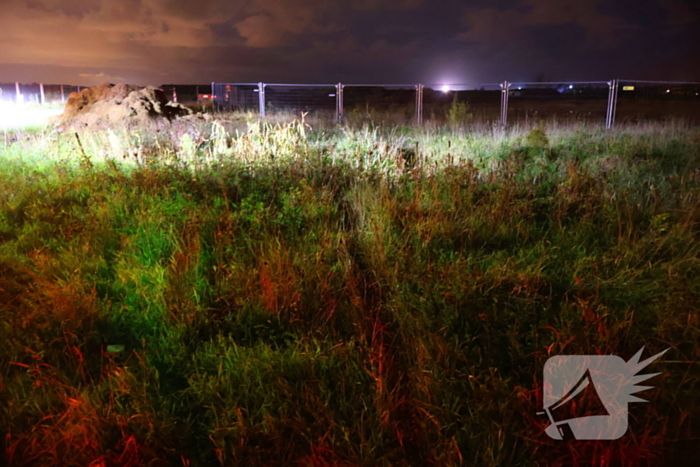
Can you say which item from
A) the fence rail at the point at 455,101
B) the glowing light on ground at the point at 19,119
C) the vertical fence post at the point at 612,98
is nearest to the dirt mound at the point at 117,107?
the glowing light on ground at the point at 19,119

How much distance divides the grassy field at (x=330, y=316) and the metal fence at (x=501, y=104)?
438 inches

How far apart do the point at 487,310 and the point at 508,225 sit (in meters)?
1.61

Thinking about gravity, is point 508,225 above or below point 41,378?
above

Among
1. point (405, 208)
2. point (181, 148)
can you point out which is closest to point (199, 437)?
point (405, 208)

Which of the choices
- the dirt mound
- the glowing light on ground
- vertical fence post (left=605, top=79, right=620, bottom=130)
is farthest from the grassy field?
vertical fence post (left=605, top=79, right=620, bottom=130)

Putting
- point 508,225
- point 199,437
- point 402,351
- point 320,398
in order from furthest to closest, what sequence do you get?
point 508,225
point 402,351
point 320,398
point 199,437

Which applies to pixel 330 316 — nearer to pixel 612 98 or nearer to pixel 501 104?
pixel 612 98

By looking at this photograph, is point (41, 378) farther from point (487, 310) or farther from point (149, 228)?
point (487, 310)

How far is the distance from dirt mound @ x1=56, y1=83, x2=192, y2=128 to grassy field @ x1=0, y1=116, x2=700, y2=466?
797 cm

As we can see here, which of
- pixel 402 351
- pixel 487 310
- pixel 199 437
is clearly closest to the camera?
→ pixel 199 437

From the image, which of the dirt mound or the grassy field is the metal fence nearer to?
the dirt mound

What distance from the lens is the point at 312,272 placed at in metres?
3.52

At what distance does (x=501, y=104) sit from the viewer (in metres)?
23.6

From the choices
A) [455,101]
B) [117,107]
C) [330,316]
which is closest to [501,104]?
[455,101]
